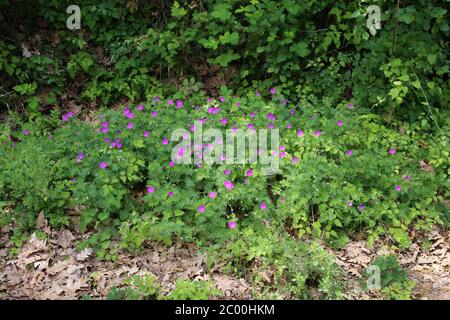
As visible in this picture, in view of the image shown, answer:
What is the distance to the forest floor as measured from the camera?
361cm

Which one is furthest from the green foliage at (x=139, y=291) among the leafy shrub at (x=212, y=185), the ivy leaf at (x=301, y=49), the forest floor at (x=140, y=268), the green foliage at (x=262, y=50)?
the ivy leaf at (x=301, y=49)

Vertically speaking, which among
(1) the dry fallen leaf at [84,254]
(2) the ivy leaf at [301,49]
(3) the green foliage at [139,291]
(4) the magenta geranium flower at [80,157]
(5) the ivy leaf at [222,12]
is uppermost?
(5) the ivy leaf at [222,12]

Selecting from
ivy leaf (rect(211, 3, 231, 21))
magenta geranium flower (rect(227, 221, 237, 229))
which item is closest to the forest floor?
magenta geranium flower (rect(227, 221, 237, 229))

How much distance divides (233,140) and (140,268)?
1.43 m

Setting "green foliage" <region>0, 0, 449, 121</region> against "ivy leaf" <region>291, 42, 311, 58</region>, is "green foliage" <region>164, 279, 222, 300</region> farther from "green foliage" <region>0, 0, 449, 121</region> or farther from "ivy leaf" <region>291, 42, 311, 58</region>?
"ivy leaf" <region>291, 42, 311, 58</region>

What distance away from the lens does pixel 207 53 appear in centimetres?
600

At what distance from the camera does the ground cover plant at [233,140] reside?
387 cm

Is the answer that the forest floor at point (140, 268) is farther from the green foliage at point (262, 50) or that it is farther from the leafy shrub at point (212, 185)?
the green foliage at point (262, 50)

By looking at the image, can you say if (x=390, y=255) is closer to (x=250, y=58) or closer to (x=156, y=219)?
(x=156, y=219)

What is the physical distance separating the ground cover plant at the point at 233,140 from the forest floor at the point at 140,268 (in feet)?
0.09

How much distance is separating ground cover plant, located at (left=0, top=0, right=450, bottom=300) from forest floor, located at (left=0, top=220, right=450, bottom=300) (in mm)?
28

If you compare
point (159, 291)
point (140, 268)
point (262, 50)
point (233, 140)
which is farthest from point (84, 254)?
point (262, 50)

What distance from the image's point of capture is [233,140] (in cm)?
447
